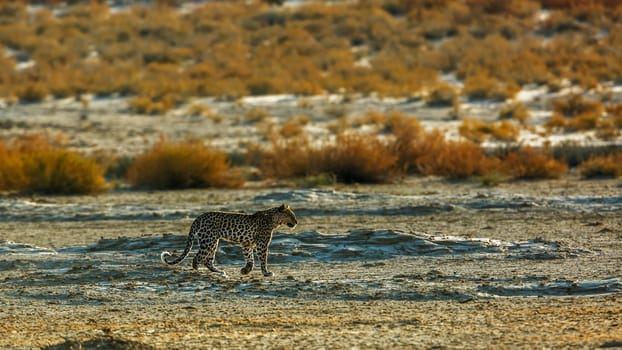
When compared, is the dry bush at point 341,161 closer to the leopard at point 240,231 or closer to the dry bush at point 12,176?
the dry bush at point 12,176

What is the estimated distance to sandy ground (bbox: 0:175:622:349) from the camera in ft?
33.7

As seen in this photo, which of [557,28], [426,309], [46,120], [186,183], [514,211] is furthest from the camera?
[557,28]

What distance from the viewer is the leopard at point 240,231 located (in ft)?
→ 42.9

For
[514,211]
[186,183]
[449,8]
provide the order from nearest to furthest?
[514,211] < [186,183] < [449,8]

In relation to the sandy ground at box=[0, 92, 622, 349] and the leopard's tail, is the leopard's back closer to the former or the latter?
the leopard's tail

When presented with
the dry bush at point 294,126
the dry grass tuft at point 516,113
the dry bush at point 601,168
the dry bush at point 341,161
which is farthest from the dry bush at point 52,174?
the dry grass tuft at point 516,113

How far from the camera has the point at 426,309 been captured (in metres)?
11.6

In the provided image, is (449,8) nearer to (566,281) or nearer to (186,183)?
(186,183)

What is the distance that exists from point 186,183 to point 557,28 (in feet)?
91.4

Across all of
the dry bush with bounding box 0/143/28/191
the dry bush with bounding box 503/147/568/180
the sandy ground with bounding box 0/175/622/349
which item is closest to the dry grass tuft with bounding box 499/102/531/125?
the dry bush with bounding box 503/147/568/180

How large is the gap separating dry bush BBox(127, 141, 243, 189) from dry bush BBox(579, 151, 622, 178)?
6.73 m

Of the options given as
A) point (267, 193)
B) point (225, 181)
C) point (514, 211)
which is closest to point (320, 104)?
point (225, 181)

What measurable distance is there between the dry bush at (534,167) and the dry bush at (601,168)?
1.48 ft

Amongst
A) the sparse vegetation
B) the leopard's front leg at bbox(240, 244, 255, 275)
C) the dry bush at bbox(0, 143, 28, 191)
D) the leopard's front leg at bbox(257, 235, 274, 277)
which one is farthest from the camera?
the sparse vegetation
